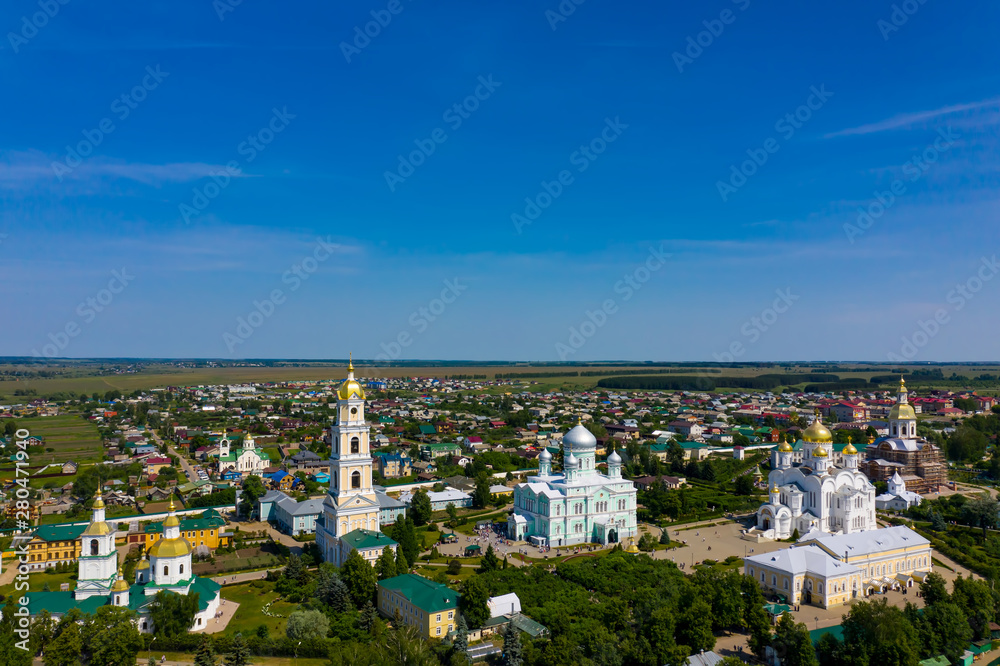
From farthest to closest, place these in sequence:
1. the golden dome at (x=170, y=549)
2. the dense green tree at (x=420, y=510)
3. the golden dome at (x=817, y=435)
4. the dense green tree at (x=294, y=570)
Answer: the dense green tree at (x=420, y=510) < the golden dome at (x=817, y=435) < the dense green tree at (x=294, y=570) < the golden dome at (x=170, y=549)

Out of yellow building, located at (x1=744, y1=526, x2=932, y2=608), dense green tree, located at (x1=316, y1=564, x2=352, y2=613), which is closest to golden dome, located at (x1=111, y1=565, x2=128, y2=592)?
dense green tree, located at (x1=316, y1=564, x2=352, y2=613)

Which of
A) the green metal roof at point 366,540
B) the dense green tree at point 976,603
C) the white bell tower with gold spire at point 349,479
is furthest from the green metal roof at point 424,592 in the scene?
the dense green tree at point 976,603

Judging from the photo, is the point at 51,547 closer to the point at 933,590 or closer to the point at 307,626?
the point at 307,626

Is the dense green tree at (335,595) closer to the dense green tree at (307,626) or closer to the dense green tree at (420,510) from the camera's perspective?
the dense green tree at (307,626)

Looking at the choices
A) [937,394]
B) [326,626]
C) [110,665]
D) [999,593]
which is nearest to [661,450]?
[999,593]

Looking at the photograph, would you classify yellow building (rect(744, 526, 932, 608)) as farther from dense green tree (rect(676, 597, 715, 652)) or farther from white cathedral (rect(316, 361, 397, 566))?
white cathedral (rect(316, 361, 397, 566))

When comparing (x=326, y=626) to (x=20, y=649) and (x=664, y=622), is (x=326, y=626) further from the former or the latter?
(x=664, y=622)

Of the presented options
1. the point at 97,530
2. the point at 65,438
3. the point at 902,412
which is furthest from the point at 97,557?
the point at 65,438
